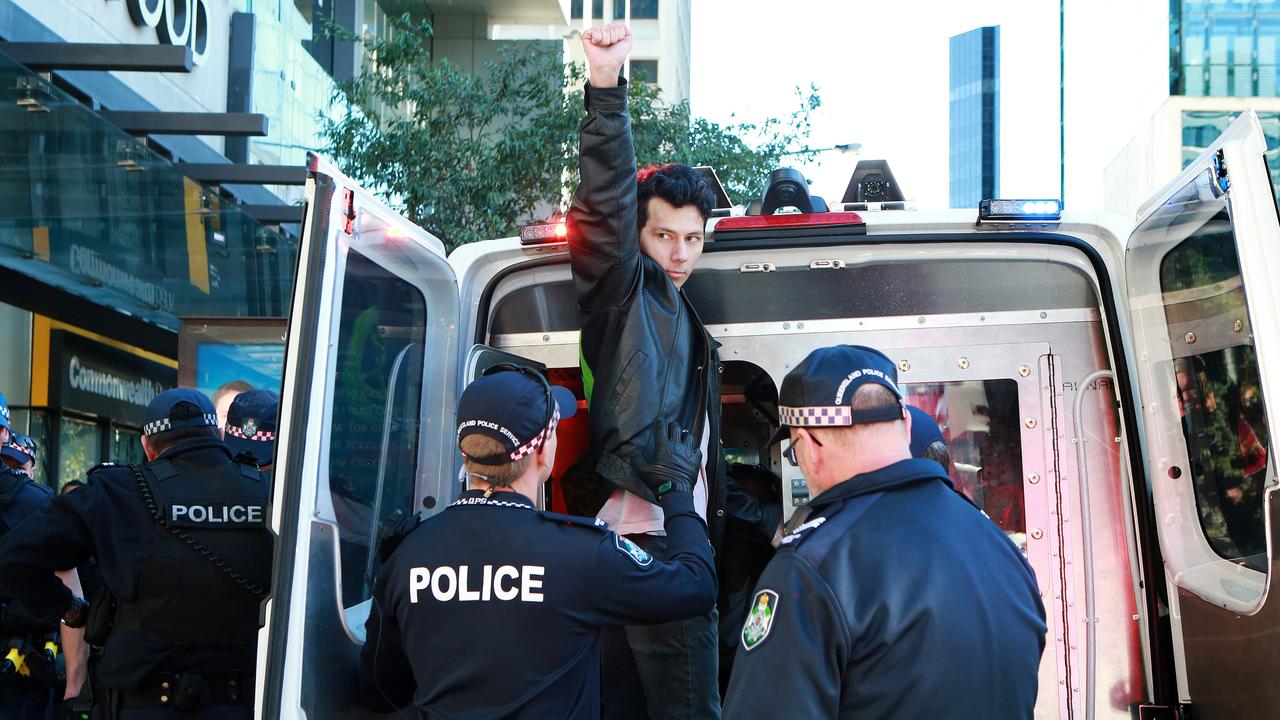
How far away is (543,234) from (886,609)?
2.26 m

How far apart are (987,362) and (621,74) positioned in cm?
155

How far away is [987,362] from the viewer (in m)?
4.07

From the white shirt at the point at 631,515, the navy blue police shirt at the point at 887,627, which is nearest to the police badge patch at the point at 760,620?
the navy blue police shirt at the point at 887,627

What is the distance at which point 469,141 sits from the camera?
14.8 metres

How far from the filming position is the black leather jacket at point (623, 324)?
333 centimetres

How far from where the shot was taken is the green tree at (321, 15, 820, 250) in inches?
570

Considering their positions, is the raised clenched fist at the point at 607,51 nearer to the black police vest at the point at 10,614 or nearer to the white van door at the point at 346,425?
the white van door at the point at 346,425

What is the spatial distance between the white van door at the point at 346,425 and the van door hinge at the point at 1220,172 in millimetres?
2072

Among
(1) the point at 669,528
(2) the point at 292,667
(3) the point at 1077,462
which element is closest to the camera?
(2) the point at 292,667

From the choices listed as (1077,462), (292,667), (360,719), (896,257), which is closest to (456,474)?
(360,719)

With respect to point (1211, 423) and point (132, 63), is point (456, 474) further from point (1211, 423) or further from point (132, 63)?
point (132, 63)

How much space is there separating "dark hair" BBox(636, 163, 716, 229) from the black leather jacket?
0.20 meters

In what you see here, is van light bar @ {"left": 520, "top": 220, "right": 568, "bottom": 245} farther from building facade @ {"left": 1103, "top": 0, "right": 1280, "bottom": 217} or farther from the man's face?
building facade @ {"left": 1103, "top": 0, "right": 1280, "bottom": 217}

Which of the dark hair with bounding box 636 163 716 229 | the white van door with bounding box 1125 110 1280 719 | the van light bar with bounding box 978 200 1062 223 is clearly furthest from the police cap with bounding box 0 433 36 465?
the white van door with bounding box 1125 110 1280 719
